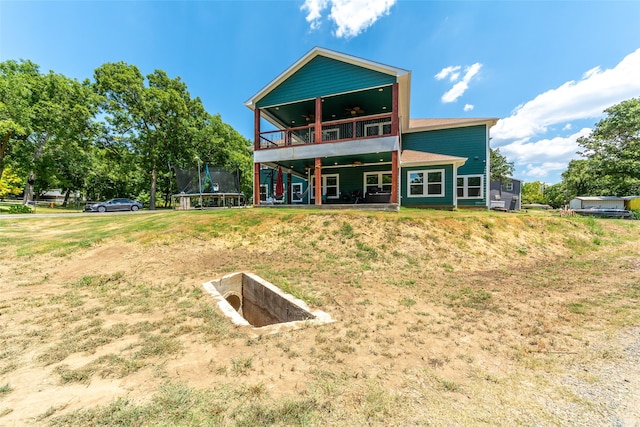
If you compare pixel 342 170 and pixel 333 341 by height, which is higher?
pixel 342 170

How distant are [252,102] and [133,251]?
367 inches

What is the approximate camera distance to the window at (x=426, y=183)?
1433 centimetres

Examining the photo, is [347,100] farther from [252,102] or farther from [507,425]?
[507,425]

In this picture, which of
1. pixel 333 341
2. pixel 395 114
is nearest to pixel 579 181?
pixel 395 114

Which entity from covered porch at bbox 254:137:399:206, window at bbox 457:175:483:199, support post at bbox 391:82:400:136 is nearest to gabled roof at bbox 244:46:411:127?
support post at bbox 391:82:400:136

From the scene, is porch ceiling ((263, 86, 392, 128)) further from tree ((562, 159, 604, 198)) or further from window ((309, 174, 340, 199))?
tree ((562, 159, 604, 198))

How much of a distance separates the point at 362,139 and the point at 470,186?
8.52 meters

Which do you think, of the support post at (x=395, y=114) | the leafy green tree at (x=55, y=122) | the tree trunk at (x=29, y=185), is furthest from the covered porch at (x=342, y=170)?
the tree trunk at (x=29, y=185)

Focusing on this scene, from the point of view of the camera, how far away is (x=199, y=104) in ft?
→ 92.9

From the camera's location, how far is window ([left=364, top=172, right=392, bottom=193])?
15.1m

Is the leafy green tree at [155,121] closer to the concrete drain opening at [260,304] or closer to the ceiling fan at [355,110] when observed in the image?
the ceiling fan at [355,110]

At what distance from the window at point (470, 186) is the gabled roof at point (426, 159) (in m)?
1.45

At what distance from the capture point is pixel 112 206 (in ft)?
76.9

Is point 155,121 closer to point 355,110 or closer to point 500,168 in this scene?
point 355,110
